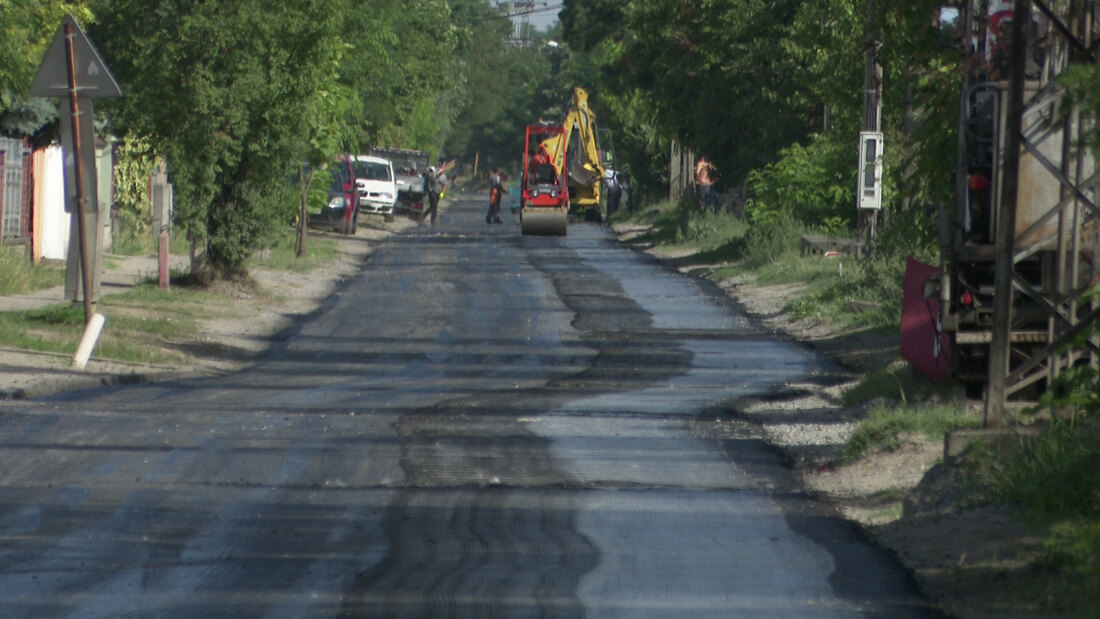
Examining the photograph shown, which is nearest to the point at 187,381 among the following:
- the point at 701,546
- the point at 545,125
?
the point at 701,546

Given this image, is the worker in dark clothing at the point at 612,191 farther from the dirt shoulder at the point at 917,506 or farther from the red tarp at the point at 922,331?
the dirt shoulder at the point at 917,506

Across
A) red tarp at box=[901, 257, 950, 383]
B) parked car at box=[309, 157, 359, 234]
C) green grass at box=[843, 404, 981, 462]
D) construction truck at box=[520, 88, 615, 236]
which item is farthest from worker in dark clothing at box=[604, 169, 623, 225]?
green grass at box=[843, 404, 981, 462]

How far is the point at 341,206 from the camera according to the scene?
41.2 meters

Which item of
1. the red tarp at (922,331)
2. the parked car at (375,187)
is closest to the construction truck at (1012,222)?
the red tarp at (922,331)

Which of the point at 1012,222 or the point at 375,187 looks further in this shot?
the point at 375,187

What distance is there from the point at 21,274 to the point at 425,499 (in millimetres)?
14300

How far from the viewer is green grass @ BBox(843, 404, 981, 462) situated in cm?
993

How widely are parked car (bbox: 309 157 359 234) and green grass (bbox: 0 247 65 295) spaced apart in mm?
17699

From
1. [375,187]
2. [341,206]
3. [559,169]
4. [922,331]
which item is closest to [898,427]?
[922,331]

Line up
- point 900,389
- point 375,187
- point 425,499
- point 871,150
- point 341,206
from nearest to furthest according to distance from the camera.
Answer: point 425,499
point 900,389
point 871,150
point 341,206
point 375,187

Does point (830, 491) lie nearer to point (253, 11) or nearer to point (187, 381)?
point (187, 381)

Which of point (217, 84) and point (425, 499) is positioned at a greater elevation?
point (217, 84)

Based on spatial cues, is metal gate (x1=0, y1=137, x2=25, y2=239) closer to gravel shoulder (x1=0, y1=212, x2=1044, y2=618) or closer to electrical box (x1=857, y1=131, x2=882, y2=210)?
gravel shoulder (x1=0, y1=212, x2=1044, y2=618)

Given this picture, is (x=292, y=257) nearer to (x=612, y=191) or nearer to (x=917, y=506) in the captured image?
(x=917, y=506)
